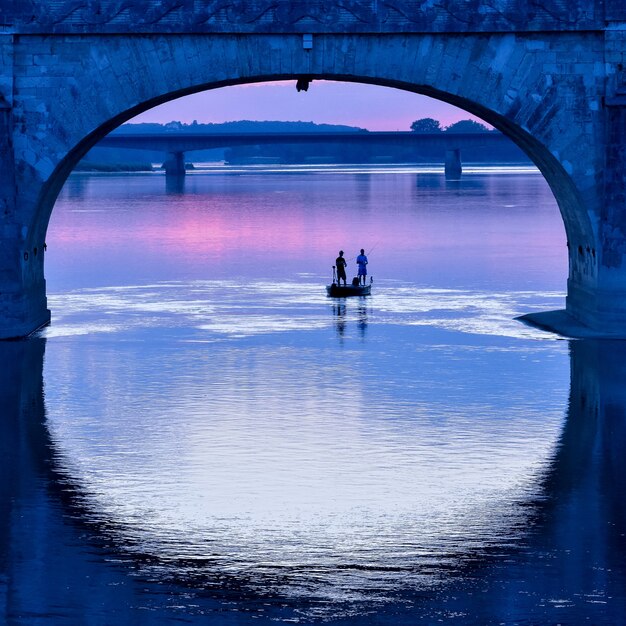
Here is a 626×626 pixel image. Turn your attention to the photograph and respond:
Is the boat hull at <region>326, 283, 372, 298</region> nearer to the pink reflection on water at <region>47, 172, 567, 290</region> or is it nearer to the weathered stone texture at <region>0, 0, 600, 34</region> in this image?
the pink reflection on water at <region>47, 172, 567, 290</region>

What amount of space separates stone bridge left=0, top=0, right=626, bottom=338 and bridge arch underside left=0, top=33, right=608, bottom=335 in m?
0.02

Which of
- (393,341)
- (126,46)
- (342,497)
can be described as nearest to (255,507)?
(342,497)

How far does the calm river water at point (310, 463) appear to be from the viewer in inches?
575

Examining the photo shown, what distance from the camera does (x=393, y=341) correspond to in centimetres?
3256

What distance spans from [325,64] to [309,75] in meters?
0.54

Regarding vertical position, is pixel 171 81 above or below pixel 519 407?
above

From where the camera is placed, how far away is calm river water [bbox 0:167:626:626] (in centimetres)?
1462

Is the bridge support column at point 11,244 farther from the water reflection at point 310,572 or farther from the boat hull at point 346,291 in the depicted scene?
the water reflection at point 310,572

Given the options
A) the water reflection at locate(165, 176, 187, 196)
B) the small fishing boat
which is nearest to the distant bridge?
the water reflection at locate(165, 176, 187, 196)

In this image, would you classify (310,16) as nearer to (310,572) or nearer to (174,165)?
(310,572)

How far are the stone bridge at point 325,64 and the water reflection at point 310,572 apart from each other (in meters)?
13.8

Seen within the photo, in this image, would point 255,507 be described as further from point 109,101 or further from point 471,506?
point 109,101

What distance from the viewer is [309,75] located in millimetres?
32562

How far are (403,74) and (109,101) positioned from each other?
690cm
